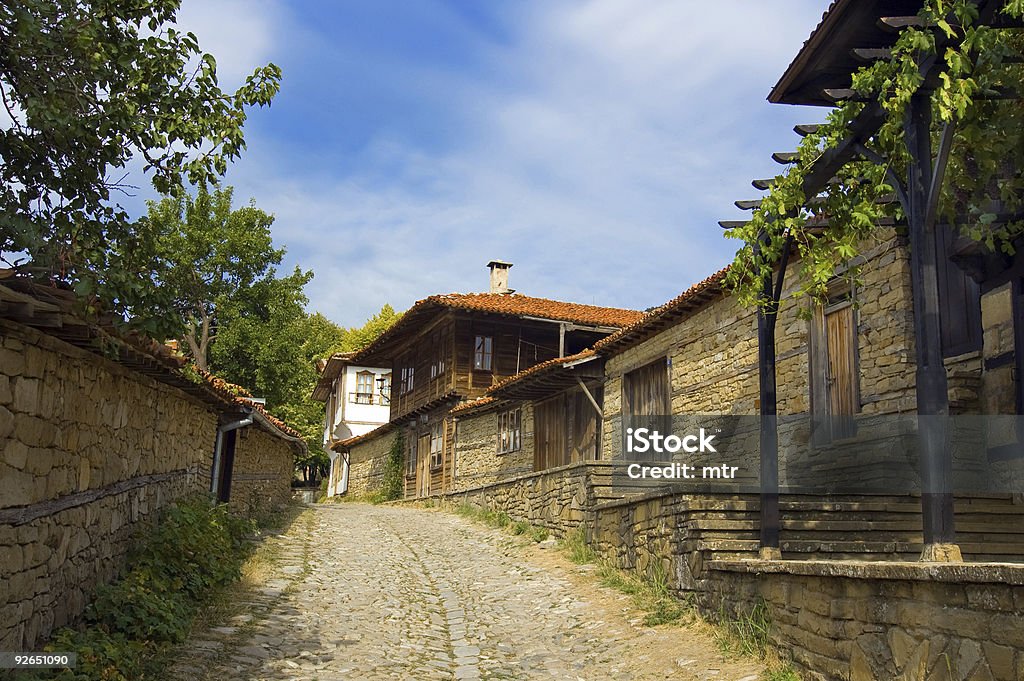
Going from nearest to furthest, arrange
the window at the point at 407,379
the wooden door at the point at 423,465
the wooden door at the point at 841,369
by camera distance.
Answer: the wooden door at the point at 841,369, the wooden door at the point at 423,465, the window at the point at 407,379

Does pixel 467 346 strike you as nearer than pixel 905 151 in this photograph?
No

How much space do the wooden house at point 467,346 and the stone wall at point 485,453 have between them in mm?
302

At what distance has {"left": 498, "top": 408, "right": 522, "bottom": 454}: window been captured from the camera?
21.2m

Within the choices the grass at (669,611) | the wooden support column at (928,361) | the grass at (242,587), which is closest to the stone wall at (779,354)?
the wooden support column at (928,361)

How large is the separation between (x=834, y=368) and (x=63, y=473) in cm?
863

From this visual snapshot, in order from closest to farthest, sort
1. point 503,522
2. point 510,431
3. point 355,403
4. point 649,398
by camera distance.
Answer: point 649,398
point 503,522
point 510,431
point 355,403

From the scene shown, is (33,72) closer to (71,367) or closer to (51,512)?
(71,367)

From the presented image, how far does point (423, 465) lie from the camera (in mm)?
26844

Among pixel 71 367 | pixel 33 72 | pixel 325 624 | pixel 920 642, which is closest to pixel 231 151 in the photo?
pixel 33 72

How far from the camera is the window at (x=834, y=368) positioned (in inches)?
418

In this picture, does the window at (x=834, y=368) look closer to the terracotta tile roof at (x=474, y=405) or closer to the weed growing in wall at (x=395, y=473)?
the terracotta tile roof at (x=474, y=405)

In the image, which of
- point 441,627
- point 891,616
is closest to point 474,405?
point 441,627

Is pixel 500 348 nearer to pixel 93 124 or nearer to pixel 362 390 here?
pixel 362 390

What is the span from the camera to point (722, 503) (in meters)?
7.97
